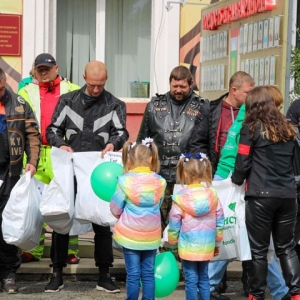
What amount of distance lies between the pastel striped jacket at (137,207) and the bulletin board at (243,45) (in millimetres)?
2231

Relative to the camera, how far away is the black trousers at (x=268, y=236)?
7.00 meters

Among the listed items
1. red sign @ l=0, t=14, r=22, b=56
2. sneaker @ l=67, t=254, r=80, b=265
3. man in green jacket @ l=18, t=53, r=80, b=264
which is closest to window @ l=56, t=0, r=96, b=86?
red sign @ l=0, t=14, r=22, b=56

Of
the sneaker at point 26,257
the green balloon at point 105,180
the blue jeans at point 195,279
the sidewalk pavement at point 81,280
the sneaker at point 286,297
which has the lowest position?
the sidewalk pavement at point 81,280

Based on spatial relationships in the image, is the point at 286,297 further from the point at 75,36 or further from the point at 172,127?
the point at 75,36

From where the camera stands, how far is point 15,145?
7.77 metres

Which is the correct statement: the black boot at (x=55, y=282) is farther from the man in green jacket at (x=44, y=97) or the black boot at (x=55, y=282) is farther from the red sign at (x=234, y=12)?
the red sign at (x=234, y=12)

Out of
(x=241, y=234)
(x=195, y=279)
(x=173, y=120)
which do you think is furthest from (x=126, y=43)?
(x=195, y=279)

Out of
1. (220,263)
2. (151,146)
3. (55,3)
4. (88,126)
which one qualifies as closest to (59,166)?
(88,126)

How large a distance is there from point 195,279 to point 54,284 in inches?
60.6

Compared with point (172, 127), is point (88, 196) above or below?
below

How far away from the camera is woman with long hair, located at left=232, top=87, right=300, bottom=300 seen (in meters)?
6.97

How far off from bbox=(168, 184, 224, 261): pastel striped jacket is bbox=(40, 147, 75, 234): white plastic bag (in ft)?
3.66

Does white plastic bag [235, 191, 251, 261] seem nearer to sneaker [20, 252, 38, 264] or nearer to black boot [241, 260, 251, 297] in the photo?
black boot [241, 260, 251, 297]

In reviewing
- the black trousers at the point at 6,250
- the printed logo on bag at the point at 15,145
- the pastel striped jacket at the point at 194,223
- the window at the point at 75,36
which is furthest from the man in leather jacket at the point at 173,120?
the window at the point at 75,36
